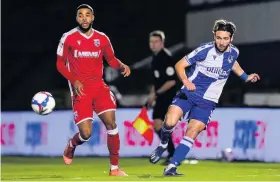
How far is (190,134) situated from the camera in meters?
11.2

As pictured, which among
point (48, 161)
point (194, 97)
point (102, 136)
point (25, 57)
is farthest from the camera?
point (25, 57)

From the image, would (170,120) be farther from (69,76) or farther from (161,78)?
(161,78)

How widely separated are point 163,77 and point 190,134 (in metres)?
4.01

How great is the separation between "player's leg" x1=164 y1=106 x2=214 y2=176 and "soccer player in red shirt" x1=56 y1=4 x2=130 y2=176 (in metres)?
0.82

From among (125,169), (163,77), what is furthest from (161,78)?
(125,169)

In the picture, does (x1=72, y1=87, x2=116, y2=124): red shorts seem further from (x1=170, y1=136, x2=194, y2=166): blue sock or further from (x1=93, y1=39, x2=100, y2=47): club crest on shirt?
(x1=170, y1=136, x2=194, y2=166): blue sock

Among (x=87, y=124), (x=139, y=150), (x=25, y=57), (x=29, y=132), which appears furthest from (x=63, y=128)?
(x=25, y=57)

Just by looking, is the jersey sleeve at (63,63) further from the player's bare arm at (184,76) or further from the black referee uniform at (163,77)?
the black referee uniform at (163,77)

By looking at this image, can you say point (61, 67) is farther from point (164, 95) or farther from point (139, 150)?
point (139, 150)

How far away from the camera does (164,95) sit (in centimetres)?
1523

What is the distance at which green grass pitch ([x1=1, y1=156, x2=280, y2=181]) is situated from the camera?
11.5 m

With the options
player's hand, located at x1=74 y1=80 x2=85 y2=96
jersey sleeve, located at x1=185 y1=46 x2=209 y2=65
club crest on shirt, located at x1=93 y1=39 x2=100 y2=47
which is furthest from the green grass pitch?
club crest on shirt, located at x1=93 y1=39 x2=100 y2=47

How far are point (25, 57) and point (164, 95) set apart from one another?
1350cm

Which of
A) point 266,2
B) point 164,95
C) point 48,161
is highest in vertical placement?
point 266,2
